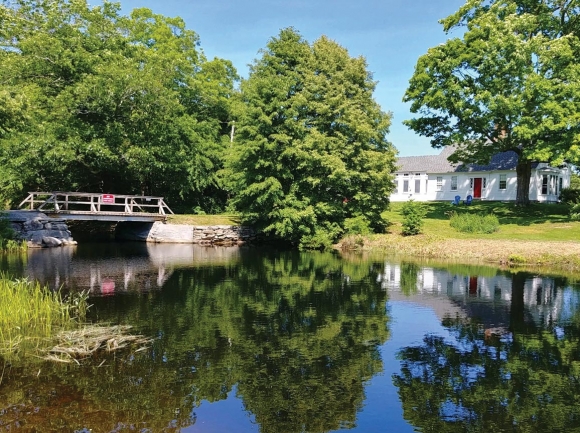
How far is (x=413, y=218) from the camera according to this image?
1078 inches

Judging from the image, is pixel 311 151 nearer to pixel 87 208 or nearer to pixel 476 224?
pixel 476 224

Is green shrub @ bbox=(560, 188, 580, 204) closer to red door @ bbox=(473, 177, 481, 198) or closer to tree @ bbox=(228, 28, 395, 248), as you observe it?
red door @ bbox=(473, 177, 481, 198)

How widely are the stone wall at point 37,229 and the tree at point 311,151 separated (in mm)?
10480

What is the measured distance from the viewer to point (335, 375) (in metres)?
7.75

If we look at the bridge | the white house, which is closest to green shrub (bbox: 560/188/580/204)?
the white house

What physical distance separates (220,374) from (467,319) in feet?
22.4

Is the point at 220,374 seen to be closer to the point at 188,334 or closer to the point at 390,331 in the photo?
the point at 188,334

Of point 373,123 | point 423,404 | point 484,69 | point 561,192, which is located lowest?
point 423,404

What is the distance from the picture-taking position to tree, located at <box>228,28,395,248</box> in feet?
91.6

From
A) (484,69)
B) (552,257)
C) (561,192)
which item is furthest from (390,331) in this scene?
(561,192)

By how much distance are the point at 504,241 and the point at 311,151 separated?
11425 mm

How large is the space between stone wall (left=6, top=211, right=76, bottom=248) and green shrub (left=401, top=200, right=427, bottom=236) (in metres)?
19.2

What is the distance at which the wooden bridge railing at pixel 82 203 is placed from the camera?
27.3 m

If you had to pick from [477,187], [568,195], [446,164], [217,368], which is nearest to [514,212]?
[568,195]
